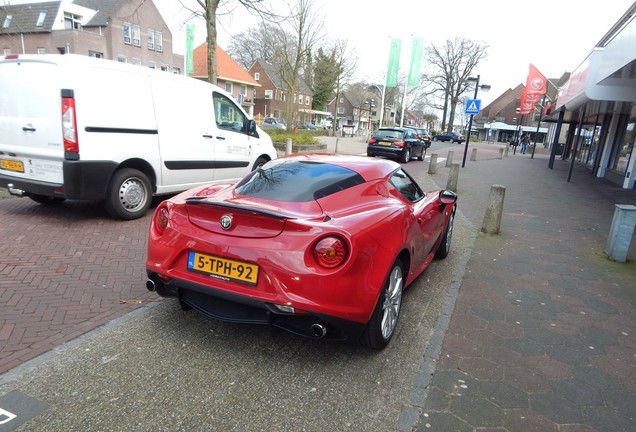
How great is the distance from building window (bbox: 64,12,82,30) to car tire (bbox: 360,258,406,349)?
49.2m

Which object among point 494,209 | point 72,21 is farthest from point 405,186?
point 72,21

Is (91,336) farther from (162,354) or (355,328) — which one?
(355,328)

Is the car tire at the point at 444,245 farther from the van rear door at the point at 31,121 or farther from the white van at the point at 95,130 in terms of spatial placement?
the van rear door at the point at 31,121

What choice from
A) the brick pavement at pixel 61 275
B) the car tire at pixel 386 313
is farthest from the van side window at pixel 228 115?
the car tire at pixel 386 313

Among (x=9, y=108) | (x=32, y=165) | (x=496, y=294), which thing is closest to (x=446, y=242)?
(x=496, y=294)

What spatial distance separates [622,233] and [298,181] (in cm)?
495

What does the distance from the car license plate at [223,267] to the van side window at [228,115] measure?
503 centimetres

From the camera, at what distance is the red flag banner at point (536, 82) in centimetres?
2655

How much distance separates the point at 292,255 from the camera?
263 cm

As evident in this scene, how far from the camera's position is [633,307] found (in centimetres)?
430

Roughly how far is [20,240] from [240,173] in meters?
3.94

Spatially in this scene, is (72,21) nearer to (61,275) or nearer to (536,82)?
(536,82)

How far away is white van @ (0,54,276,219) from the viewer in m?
5.32

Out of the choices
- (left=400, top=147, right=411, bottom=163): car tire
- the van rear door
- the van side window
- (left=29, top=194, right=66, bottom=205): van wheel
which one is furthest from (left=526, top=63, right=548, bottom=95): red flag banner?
the van rear door
